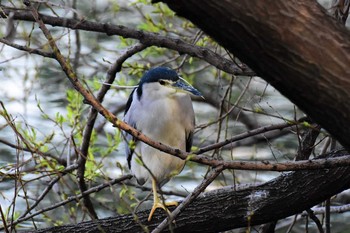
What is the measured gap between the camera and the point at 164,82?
12.4ft

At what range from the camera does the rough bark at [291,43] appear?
1982 mm

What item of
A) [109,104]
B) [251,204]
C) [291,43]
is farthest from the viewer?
[109,104]

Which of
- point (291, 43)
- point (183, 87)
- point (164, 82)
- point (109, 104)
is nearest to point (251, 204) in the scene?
point (183, 87)

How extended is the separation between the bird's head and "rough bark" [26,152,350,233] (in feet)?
1.77

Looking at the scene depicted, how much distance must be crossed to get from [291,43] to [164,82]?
1.81 metres

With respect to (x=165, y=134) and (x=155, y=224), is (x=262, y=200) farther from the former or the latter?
(x=165, y=134)

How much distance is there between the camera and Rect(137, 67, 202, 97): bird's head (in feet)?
12.1

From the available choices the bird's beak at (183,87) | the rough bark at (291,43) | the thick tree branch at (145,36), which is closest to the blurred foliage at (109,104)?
the bird's beak at (183,87)

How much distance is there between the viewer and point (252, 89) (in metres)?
5.51

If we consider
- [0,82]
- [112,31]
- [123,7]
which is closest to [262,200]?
[112,31]

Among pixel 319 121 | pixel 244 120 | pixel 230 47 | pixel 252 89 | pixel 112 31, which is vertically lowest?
pixel 319 121

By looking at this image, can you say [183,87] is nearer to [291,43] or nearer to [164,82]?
[164,82]

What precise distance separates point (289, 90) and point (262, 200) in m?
1.20

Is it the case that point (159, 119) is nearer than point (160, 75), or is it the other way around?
point (160, 75)
